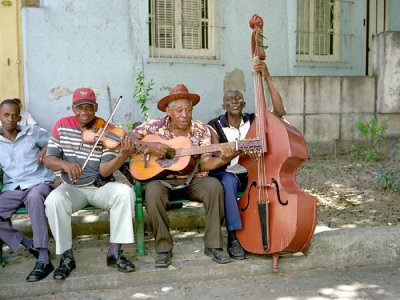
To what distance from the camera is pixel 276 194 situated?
3449mm

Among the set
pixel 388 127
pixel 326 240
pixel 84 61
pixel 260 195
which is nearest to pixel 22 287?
pixel 260 195

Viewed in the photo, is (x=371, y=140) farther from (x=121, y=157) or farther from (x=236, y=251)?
(x=121, y=157)

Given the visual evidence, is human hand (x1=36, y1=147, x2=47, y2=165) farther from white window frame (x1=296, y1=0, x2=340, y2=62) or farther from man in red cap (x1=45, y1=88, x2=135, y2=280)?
white window frame (x1=296, y1=0, x2=340, y2=62)

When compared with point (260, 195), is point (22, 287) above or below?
below

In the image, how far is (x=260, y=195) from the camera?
11.6 ft

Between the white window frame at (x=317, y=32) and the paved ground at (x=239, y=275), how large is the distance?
489cm

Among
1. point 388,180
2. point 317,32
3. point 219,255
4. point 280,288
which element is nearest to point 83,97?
point 219,255

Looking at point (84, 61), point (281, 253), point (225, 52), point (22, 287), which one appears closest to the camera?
point (22, 287)

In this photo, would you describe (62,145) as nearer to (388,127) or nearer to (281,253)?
(281,253)

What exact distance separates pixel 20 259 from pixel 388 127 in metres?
5.76

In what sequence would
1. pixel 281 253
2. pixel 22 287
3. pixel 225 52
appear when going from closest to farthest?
pixel 22 287, pixel 281 253, pixel 225 52

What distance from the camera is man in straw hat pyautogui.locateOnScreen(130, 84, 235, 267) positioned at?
368 centimetres

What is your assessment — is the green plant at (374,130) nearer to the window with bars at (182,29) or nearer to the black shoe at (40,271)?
the window with bars at (182,29)

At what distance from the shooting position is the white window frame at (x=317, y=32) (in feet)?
27.3
